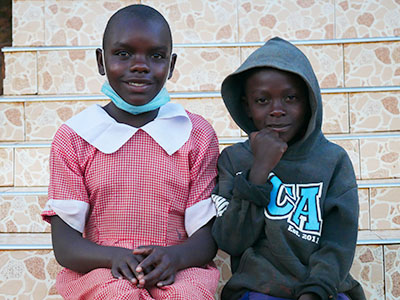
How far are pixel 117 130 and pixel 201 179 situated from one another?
1.07 feet

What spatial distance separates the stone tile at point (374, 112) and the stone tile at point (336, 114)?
0.10 ft

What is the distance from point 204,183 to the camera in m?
1.91

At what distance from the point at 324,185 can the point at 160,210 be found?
54 cm

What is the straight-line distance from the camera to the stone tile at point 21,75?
10.1 ft

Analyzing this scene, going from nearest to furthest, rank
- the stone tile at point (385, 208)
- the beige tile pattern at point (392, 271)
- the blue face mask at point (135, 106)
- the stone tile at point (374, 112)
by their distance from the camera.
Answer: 1. the blue face mask at point (135, 106)
2. the beige tile pattern at point (392, 271)
3. the stone tile at point (385, 208)
4. the stone tile at point (374, 112)

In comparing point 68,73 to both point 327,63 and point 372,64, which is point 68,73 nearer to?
point 327,63

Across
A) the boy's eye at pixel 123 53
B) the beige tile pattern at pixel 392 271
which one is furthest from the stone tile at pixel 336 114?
the boy's eye at pixel 123 53

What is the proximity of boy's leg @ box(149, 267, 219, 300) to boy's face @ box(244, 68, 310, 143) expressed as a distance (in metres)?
0.51

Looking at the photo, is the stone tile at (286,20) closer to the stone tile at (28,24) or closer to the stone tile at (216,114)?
the stone tile at (216,114)

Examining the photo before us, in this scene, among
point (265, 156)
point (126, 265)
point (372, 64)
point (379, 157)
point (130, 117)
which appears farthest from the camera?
point (372, 64)

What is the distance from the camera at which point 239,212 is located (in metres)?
1.77

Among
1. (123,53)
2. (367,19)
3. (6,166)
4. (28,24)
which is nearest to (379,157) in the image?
(367,19)

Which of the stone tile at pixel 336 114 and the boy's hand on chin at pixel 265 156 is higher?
the stone tile at pixel 336 114

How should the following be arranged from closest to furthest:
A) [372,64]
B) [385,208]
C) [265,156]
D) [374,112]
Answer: [265,156] < [385,208] < [374,112] < [372,64]
